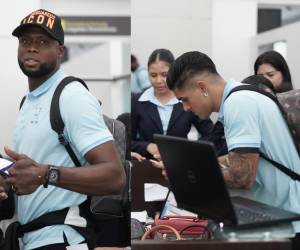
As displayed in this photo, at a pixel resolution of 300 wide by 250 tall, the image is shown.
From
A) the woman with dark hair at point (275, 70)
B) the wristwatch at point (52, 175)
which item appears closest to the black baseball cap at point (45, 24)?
the wristwatch at point (52, 175)

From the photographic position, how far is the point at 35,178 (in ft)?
4.27

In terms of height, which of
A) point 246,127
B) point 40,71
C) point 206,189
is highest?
point 40,71

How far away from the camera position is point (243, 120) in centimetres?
130

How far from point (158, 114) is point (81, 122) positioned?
1.39 feet

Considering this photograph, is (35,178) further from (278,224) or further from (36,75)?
(278,224)

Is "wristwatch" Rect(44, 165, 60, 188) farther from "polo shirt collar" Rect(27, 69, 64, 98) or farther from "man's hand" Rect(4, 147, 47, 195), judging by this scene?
"polo shirt collar" Rect(27, 69, 64, 98)

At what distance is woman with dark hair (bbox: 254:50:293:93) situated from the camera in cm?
169

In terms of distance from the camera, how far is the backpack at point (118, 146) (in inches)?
54.7

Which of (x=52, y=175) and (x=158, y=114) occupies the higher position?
(x=158, y=114)

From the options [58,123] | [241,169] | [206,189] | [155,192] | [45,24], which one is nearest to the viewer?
[206,189]

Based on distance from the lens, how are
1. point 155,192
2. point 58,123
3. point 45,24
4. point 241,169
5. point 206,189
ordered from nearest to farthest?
1. point 206,189
2. point 241,169
3. point 58,123
4. point 45,24
5. point 155,192

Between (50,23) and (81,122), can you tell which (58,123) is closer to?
(81,122)

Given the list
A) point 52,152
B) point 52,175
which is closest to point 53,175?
point 52,175

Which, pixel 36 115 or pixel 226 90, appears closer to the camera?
pixel 226 90
